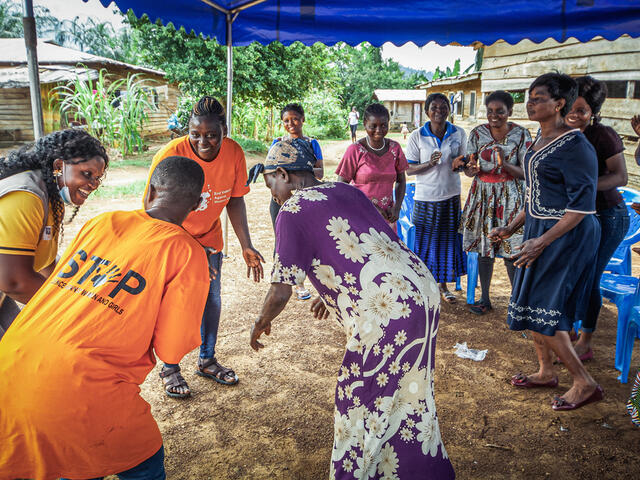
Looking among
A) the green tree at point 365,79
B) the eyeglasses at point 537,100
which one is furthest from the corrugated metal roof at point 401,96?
the eyeglasses at point 537,100

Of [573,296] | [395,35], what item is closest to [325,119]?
[395,35]

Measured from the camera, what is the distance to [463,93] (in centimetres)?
1845

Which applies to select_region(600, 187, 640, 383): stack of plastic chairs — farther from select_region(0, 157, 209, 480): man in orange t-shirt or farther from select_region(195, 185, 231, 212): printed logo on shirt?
select_region(0, 157, 209, 480): man in orange t-shirt

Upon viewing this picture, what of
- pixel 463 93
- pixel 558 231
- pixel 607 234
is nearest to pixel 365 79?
pixel 463 93

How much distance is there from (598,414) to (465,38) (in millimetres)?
3377

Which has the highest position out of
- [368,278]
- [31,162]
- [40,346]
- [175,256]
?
[31,162]

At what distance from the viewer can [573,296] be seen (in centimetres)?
271

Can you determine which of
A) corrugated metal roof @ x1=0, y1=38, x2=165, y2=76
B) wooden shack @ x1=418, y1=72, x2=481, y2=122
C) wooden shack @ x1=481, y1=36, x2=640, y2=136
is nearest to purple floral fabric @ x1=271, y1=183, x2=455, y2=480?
wooden shack @ x1=481, y1=36, x2=640, y2=136

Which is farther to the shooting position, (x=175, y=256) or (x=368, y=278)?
(x=368, y=278)

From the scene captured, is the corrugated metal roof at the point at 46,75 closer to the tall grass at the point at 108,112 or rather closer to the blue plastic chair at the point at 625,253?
the tall grass at the point at 108,112

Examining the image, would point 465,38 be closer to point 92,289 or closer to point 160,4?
point 160,4

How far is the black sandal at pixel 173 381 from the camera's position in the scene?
3.04 m

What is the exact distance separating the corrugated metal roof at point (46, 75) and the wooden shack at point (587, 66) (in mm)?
11533

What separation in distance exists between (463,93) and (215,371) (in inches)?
701
